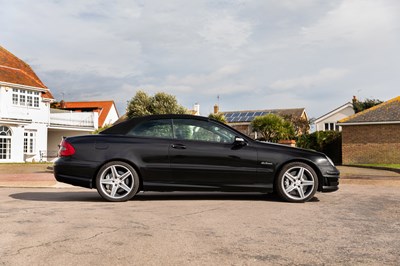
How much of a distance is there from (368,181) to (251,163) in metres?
5.65

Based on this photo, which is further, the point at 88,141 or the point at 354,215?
the point at 88,141

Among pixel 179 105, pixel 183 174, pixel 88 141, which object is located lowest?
pixel 183 174

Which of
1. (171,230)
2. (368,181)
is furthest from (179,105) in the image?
(171,230)

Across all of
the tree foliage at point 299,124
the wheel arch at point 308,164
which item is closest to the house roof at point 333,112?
the tree foliage at point 299,124

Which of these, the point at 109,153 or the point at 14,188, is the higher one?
the point at 109,153

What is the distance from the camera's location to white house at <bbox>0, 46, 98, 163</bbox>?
3403 cm

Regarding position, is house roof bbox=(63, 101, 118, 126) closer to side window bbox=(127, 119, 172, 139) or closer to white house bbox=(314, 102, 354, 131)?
white house bbox=(314, 102, 354, 131)

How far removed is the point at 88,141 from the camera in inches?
306

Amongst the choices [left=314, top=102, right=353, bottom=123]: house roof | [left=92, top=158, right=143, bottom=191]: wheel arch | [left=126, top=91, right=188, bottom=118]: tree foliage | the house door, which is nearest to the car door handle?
[left=92, top=158, right=143, bottom=191]: wheel arch

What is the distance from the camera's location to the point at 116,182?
7.64 metres

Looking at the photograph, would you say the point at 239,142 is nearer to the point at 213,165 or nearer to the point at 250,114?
the point at 213,165

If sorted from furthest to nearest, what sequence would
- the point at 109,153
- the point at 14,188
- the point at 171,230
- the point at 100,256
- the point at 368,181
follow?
the point at 368,181, the point at 14,188, the point at 109,153, the point at 171,230, the point at 100,256

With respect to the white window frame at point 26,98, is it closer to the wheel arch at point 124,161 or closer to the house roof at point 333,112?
the wheel arch at point 124,161

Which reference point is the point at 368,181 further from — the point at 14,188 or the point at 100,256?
the point at 100,256
